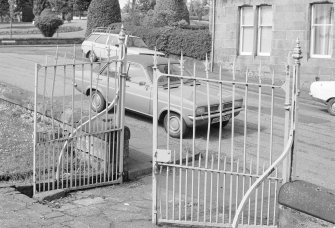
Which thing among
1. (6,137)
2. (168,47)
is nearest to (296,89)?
(6,137)

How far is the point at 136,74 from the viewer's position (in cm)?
1300

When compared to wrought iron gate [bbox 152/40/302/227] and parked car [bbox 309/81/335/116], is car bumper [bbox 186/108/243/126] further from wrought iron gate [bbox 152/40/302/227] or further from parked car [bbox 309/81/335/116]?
parked car [bbox 309/81/335/116]

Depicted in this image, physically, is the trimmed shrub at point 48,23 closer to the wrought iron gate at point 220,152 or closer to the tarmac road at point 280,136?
the tarmac road at point 280,136

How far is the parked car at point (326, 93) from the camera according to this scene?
15781mm

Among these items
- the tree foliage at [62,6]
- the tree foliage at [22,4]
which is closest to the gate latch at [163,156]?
the tree foliage at [62,6]

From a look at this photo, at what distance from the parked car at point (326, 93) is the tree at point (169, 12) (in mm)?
18006

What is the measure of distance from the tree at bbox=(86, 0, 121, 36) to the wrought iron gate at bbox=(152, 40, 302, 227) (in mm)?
17834

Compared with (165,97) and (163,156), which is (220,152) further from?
(165,97)

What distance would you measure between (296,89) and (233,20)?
64.5 ft

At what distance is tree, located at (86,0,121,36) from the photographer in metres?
34.6

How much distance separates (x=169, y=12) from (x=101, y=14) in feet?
14.5

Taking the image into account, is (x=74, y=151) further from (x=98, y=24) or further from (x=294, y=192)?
(x=98, y=24)

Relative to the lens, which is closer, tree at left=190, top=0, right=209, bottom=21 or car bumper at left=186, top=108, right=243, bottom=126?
car bumper at left=186, top=108, right=243, bottom=126

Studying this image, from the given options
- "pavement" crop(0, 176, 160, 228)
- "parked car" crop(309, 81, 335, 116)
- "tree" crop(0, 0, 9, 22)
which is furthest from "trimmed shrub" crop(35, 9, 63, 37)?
"pavement" crop(0, 176, 160, 228)
